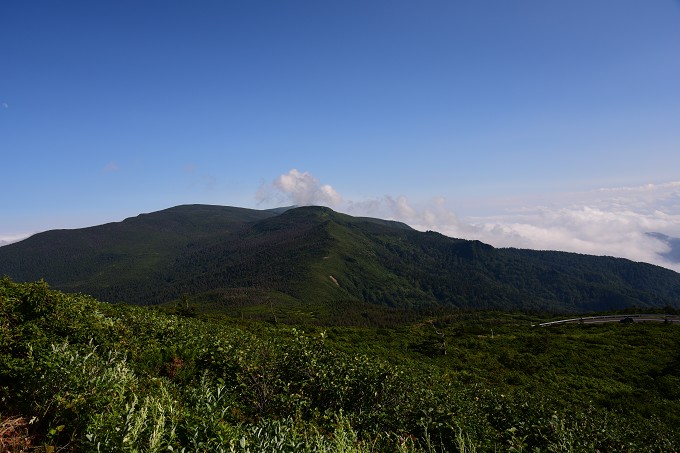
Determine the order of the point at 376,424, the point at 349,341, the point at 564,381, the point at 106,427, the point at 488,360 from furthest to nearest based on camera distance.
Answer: the point at 349,341, the point at 488,360, the point at 564,381, the point at 376,424, the point at 106,427

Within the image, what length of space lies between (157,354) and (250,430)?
1095 centimetres

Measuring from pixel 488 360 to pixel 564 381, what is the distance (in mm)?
10402

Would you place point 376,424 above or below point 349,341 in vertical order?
above

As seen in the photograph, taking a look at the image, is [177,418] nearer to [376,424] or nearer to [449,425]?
[376,424]

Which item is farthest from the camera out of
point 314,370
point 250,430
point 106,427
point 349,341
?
point 349,341

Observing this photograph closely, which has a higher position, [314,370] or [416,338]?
[314,370]

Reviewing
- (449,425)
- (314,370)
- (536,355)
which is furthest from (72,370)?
(536,355)

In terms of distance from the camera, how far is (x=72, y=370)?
8867 millimetres

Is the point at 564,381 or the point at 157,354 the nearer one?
the point at 157,354

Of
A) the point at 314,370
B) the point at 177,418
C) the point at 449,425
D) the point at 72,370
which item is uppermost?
the point at 72,370

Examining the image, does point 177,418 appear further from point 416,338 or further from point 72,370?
point 416,338

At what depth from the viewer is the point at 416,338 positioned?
62344 mm

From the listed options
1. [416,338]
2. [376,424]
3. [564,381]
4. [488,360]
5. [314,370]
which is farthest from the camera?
[416,338]

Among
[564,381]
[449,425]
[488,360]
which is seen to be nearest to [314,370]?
[449,425]
